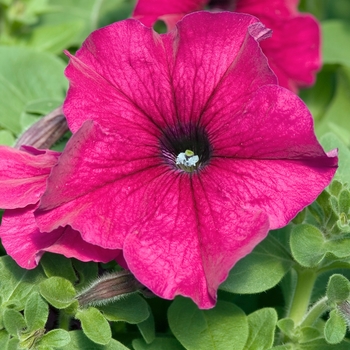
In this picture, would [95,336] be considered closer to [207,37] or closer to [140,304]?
[140,304]

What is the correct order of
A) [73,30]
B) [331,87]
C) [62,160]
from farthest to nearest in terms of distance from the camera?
[331,87] < [73,30] < [62,160]

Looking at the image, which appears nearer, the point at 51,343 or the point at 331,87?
the point at 51,343

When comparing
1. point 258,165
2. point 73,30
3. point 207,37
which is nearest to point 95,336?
point 258,165

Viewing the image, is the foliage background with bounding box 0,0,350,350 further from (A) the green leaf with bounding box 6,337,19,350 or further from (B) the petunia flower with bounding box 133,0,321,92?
(B) the petunia flower with bounding box 133,0,321,92

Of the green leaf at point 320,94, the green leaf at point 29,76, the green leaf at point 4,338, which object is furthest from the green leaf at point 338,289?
the green leaf at point 320,94

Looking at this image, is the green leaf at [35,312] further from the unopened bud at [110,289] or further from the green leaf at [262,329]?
the green leaf at [262,329]

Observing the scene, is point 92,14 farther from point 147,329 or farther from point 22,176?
point 147,329

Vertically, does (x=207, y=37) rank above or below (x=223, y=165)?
above
